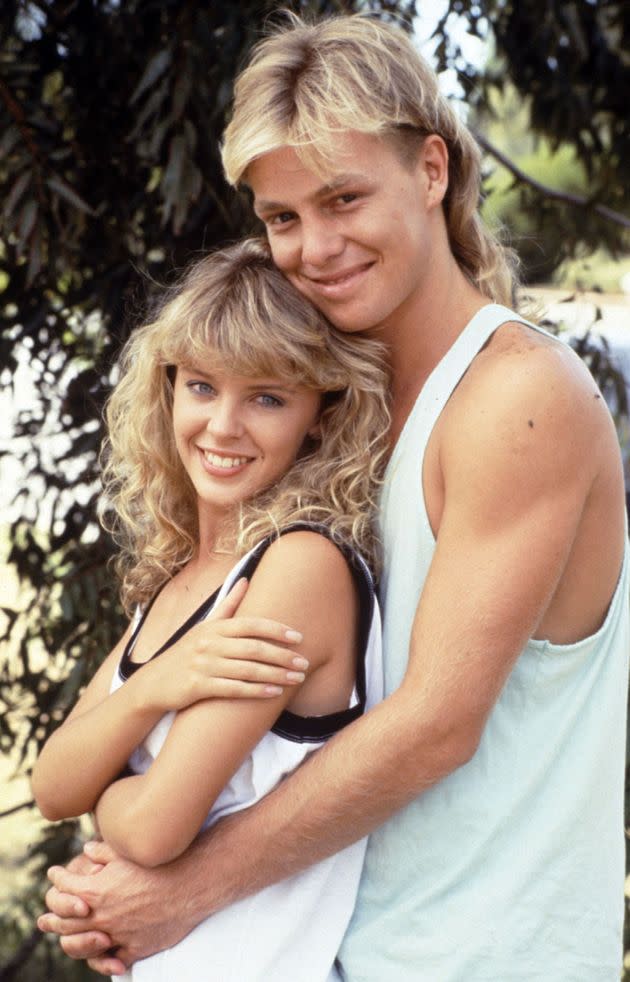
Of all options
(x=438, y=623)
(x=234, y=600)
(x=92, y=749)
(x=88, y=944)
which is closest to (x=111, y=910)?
(x=88, y=944)

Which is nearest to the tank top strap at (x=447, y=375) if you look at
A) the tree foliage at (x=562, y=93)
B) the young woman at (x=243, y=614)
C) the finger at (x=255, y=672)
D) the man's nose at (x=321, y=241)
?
the young woman at (x=243, y=614)

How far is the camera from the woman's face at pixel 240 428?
6.19ft

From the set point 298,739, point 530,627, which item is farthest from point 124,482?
point 530,627

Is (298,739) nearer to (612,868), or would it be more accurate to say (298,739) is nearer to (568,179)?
(612,868)

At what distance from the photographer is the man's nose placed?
187 cm

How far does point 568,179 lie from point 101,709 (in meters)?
A: 5.89

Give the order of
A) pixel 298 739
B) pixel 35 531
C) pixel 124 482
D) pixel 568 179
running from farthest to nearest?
pixel 568 179, pixel 35 531, pixel 124 482, pixel 298 739

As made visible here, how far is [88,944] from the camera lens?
1822mm

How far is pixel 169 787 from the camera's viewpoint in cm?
167

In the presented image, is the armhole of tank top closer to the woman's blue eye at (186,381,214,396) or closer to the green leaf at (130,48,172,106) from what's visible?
the woman's blue eye at (186,381,214,396)

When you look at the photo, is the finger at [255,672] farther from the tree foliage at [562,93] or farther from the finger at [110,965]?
the tree foliage at [562,93]

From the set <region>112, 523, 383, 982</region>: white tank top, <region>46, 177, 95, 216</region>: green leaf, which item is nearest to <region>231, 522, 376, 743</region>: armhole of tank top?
<region>112, 523, 383, 982</region>: white tank top

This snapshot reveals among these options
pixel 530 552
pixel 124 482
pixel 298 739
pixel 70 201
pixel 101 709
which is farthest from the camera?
pixel 70 201

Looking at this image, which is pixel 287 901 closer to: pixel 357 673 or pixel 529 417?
pixel 357 673
